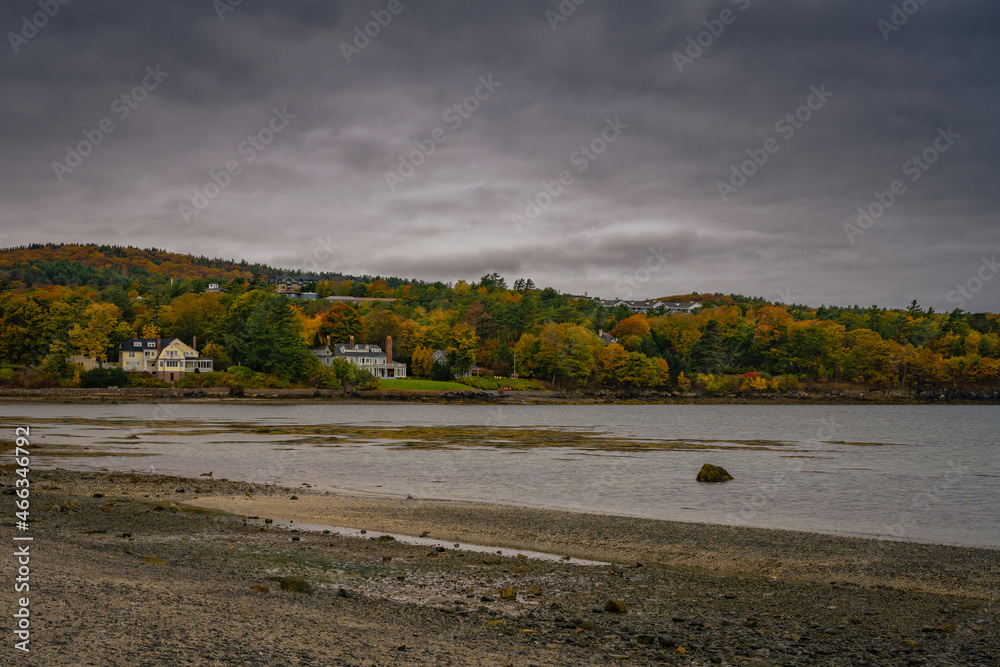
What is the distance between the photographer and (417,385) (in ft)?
419

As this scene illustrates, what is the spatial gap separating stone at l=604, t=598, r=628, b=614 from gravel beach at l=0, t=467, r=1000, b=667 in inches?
1.0

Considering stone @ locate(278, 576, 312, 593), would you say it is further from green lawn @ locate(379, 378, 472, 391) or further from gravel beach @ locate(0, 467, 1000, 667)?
green lawn @ locate(379, 378, 472, 391)

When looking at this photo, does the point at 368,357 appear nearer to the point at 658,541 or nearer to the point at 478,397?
the point at 478,397

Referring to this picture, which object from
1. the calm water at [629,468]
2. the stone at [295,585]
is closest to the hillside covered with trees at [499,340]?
the calm water at [629,468]

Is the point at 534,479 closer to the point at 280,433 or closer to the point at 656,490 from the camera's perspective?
the point at 656,490

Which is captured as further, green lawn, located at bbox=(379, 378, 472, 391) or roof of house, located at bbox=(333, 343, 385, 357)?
roof of house, located at bbox=(333, 343, 385, 357)

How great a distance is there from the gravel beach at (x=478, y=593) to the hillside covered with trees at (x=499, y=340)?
11031 centimetres

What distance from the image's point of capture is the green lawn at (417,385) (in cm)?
12588

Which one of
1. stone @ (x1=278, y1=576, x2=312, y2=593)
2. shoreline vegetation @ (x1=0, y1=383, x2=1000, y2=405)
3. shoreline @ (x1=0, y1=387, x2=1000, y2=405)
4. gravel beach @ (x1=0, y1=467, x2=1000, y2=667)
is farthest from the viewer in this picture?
shoreline vegetation @ (x1=0, y1=383, x2=1000, y2=405)

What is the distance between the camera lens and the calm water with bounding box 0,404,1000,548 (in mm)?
22469

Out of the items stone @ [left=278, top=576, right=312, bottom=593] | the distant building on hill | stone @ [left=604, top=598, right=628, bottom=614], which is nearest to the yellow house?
the distant building on hill

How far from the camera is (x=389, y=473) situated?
1226 inches

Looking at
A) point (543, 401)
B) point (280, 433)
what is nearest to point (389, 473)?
point (280, 433)

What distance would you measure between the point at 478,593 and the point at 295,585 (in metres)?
2.90
